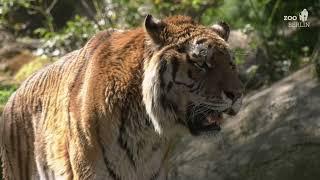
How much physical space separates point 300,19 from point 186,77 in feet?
16.6

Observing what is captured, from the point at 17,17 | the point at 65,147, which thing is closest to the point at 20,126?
the point at 65,147

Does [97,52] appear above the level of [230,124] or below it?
above

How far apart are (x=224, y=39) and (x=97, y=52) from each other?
74 centimetres

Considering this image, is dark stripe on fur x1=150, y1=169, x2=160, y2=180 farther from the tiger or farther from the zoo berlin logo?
the zoo berlin logo

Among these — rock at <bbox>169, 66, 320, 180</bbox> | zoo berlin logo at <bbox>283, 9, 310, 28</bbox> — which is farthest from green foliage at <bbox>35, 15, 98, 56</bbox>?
rock at <bbox>169, 66, 320, 180</bbox>

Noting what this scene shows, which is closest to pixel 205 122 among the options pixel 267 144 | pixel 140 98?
pixel 140 98

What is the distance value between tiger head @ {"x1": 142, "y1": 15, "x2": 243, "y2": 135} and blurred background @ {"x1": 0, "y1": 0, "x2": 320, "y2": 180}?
33cm

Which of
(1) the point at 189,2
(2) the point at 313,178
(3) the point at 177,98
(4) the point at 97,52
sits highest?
(4) the point at 97,52

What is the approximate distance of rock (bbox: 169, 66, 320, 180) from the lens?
19.9 ft

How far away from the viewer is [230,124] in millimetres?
6852

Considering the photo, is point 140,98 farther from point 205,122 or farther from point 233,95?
point 233,95

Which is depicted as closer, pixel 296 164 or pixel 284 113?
pixel 296 164

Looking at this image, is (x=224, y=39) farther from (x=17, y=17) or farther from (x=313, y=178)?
(x=17, y=17)

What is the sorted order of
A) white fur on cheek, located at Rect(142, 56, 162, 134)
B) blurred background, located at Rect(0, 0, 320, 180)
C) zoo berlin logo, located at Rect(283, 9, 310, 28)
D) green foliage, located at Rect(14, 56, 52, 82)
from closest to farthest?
white fur on cheek, located at Rect(142, 56, 162, 134) < blurred background, located at Rect(0, 0, 320, 180) < zoo berlin logo, located at Rect(283, 9, 310, 28) < green foliage, located at Rect(14, 56, 52, 82)
